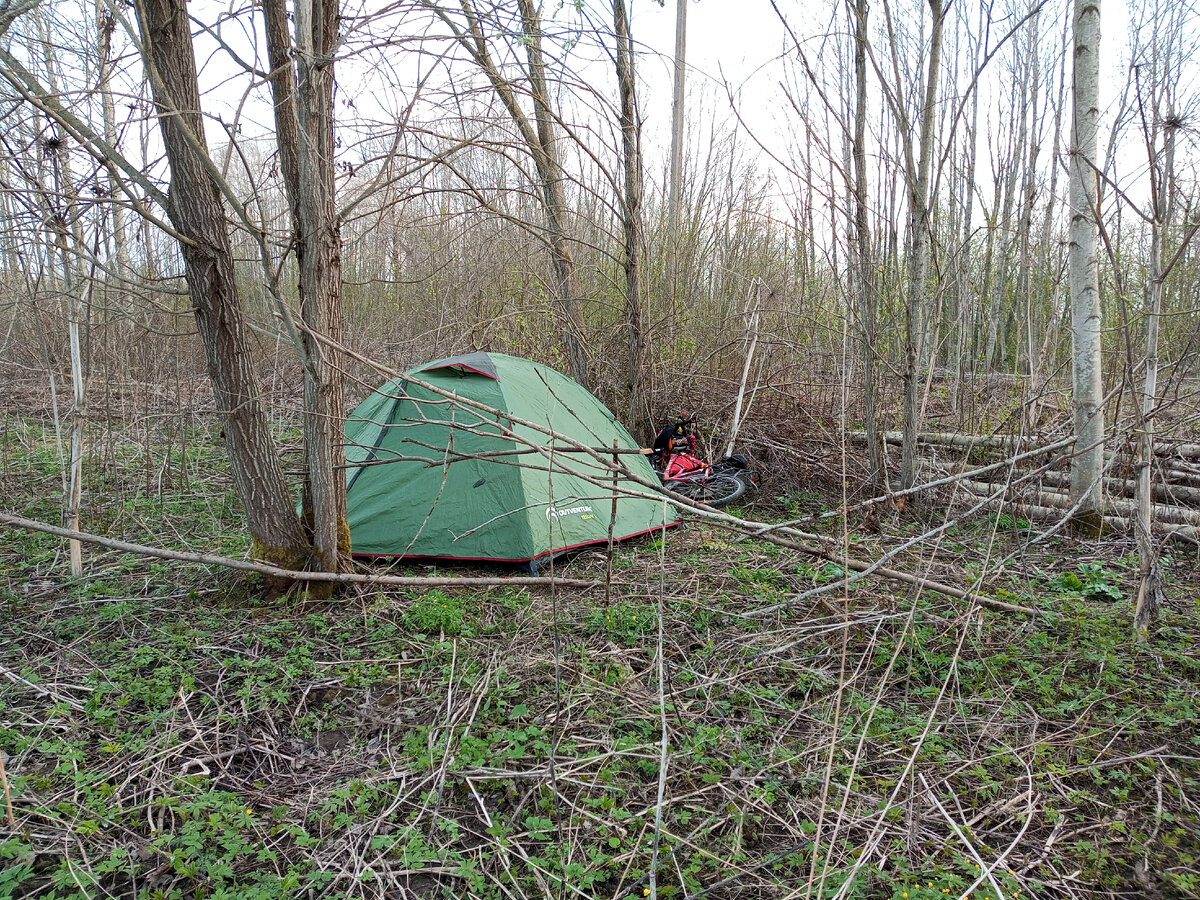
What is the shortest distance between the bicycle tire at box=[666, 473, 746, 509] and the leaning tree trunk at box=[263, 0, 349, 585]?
8.94 ft

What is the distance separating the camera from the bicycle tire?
5700 mm

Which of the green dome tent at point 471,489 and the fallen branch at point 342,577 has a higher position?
the green dome tent at point 471,489

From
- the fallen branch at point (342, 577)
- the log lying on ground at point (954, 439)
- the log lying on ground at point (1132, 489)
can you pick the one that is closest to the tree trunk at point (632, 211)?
the log lying on ground at point (954, 439)

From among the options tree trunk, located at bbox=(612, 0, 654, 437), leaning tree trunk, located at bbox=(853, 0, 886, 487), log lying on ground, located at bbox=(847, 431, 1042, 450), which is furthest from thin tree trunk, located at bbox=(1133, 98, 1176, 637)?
tree trunk, located at bbox=(612, 0, 654, 437)

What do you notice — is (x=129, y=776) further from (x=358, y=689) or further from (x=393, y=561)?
(x=393, y=561)

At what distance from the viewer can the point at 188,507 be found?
527 cm

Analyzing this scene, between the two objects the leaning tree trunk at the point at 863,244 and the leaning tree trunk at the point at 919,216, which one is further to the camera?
the leaning tree trunk at the point at 863,244

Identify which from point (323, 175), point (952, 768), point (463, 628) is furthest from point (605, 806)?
point (323, 175)

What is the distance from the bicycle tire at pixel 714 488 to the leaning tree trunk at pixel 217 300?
292 centimetres

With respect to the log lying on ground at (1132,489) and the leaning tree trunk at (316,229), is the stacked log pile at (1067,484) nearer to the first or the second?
the log lying on ground at (1132,489)

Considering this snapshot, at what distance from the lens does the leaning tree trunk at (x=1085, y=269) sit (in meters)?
4.16

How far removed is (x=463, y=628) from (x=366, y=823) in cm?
129

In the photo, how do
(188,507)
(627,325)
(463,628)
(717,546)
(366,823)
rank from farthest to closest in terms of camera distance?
(627,325), (188,507), (717,546), (463,628), (366,823)

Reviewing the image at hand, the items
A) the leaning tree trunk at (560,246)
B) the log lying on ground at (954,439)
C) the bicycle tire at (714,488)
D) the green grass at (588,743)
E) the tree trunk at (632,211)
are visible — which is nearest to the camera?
the green grass at (588,743)
